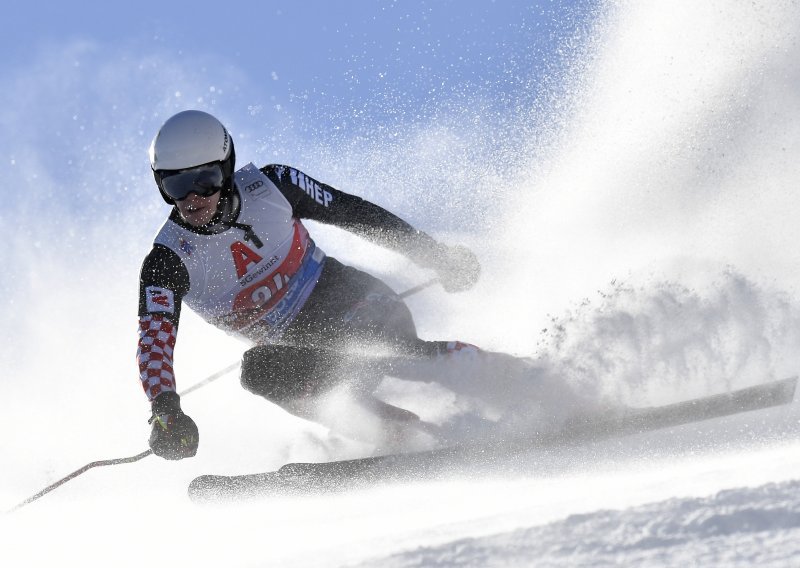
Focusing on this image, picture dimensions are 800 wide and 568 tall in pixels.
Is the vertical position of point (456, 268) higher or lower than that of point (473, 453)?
higher

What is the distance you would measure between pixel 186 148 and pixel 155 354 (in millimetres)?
1002

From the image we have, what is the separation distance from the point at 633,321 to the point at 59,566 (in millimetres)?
2801

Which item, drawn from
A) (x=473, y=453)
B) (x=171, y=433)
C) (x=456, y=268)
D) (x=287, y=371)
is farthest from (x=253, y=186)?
(x=473, y=453)

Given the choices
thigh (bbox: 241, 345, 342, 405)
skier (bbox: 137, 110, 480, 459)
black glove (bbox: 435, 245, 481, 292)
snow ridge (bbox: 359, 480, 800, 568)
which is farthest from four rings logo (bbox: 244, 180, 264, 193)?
snow ridge (bbox: 359, 480, 800, 568)

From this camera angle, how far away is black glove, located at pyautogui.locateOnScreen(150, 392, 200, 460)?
382cm

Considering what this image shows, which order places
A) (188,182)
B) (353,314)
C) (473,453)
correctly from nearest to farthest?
(473,453)
(188,182)
(353,314)

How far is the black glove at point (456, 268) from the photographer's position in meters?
5.01

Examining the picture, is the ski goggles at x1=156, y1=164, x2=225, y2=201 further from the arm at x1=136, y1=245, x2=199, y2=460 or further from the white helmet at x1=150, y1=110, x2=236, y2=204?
the arm at x1=136, y1=245, x2=199, y2=460

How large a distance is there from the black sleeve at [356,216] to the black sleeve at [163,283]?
80 cm

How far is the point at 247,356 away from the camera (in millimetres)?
4445

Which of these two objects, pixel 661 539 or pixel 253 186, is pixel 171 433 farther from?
pixel 661 539

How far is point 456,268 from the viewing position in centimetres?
501

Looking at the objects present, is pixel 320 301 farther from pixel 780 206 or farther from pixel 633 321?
pixel 780 206

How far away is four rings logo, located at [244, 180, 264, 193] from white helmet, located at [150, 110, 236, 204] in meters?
0.16
